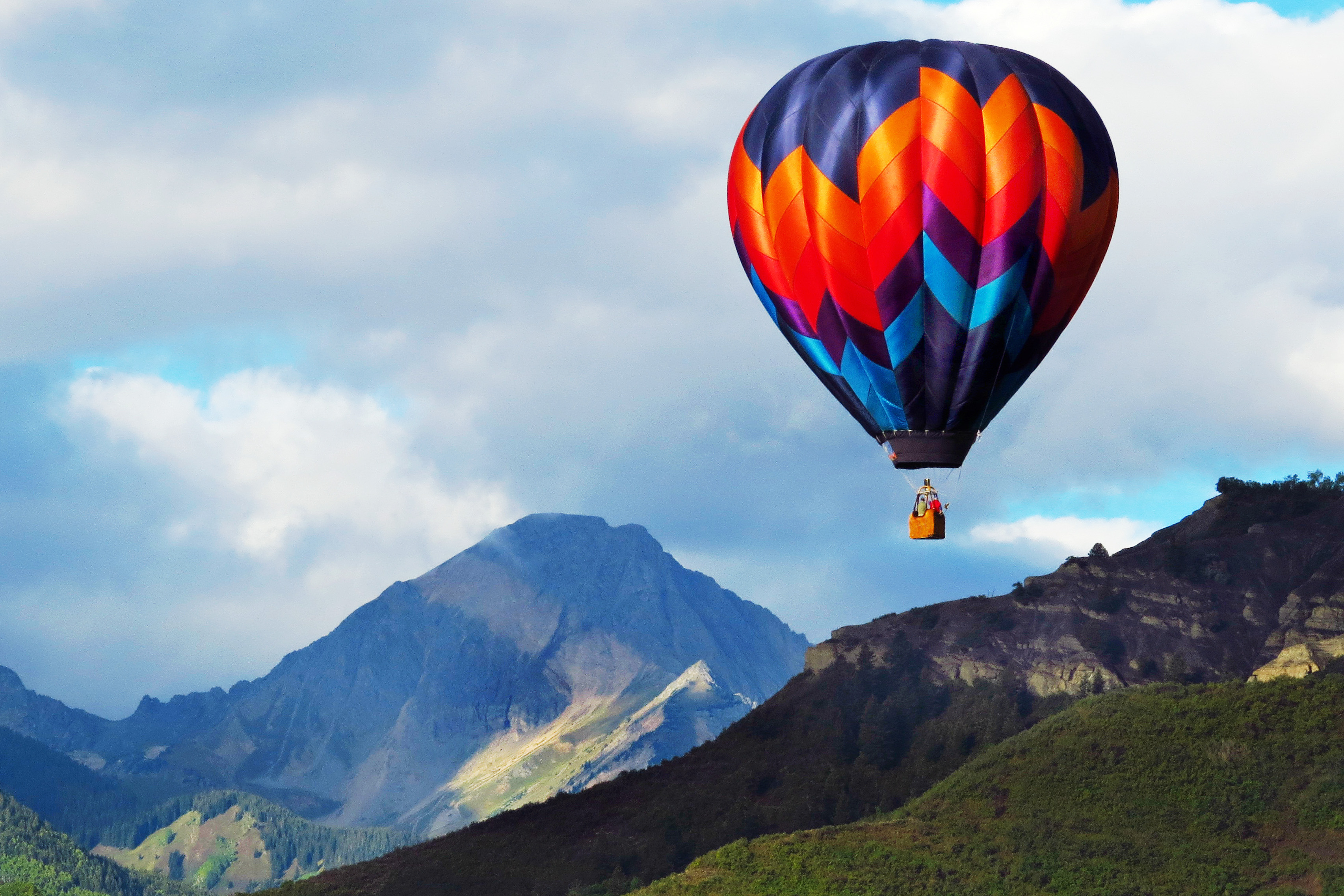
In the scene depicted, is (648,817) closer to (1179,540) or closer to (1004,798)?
(1004,798)

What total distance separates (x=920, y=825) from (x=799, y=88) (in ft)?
271

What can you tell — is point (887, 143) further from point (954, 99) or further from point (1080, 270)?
point (1080, 270)

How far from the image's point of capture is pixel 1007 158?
55.3 meters

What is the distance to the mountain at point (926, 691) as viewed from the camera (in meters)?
153

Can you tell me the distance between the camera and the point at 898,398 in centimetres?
5741

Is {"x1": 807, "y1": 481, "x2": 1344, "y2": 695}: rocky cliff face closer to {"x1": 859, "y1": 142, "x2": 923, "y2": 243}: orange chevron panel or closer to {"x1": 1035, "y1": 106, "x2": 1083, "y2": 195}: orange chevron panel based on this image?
{"x1": 1035, "y1": 106, "x2": 1083, "y2": 195}: orange chevron panel

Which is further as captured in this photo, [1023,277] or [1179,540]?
[1179,540]

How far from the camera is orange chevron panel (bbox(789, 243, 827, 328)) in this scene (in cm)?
5756

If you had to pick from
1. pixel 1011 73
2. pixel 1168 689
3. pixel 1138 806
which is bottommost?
pixel 1138 806

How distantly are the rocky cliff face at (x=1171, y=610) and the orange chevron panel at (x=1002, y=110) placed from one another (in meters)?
111

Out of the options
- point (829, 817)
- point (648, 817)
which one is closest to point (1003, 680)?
point (829, 817)

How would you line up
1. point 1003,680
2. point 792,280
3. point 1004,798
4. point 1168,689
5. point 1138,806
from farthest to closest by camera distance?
point 1003,680 < point 1168,689 < point 1004,798 < point 1138,806 < point 792,280

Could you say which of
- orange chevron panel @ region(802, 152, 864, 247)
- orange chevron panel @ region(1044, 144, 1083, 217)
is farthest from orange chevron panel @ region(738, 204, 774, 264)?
orange chevron panel @ region(1044, 144, 1083, 217)

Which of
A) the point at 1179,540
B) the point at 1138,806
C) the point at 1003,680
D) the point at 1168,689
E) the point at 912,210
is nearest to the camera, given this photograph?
the point at 912,210
